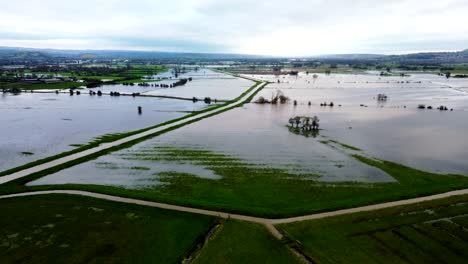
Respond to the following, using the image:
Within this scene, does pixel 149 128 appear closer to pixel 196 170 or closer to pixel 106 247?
pixel 196 170

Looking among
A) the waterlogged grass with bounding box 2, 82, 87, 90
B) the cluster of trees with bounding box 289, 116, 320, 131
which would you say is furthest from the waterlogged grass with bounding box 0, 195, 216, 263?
the waterlogged grass with bounding box 2, 82, 87, 90

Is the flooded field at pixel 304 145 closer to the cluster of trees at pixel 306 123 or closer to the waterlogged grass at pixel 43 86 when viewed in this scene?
the cluster of trees at pixel 306 123

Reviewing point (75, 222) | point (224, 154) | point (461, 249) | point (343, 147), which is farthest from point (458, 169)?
point (75, 222)

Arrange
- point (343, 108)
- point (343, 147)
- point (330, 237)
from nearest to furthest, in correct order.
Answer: point (330, 237)
point (343, 147)
point (343, 108)

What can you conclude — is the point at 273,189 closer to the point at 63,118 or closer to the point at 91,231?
the point at 91,231

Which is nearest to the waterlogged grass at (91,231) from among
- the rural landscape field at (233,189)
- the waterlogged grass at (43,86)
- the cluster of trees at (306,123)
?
the rural landscape field at (233,189)
